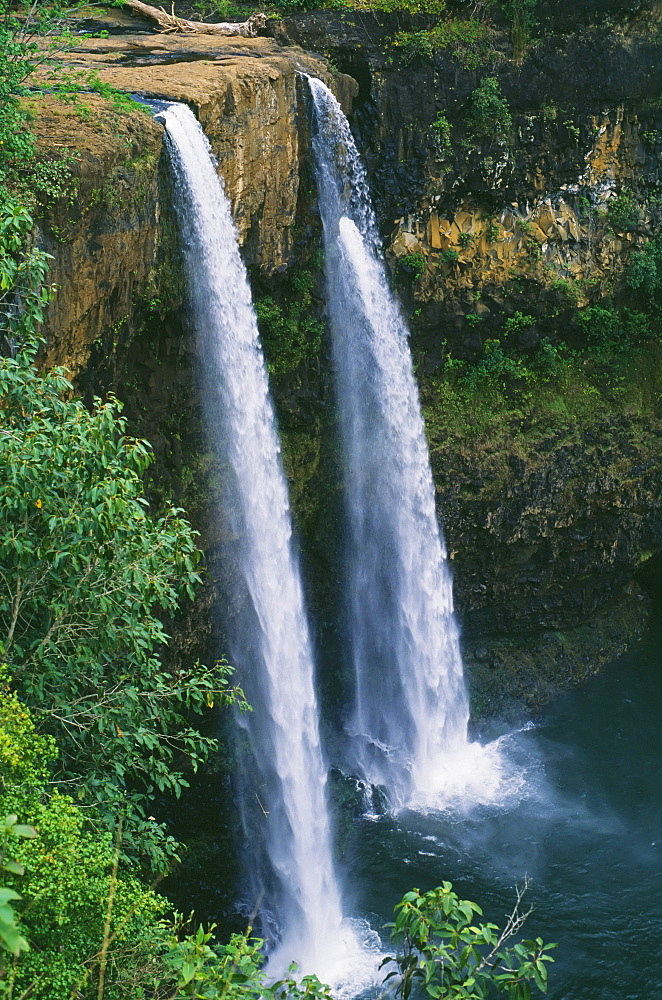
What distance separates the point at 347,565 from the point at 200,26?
941 centimetres

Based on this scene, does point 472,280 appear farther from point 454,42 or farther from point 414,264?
point 454,42

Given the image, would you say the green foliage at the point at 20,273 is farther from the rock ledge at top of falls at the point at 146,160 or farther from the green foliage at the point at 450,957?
the green foliage at the point at 450,957

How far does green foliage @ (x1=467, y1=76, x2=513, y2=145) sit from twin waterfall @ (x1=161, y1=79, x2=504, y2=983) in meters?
2.48

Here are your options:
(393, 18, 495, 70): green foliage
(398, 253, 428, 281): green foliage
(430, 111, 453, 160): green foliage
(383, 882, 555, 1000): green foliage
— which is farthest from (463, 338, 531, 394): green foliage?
(383, 882, 555, 1000): green foliage

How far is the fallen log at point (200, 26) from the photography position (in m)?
14.7

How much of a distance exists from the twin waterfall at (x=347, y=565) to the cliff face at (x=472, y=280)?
42cm

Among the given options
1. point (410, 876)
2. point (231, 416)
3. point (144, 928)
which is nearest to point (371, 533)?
point (231, 416)

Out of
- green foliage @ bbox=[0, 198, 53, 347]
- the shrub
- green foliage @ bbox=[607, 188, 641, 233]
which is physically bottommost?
green foliage @ bbox=[0, 198, 53, 347]

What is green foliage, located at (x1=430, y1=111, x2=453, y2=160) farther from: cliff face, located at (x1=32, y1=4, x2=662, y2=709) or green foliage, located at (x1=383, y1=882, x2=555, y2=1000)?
green foliage, located at (x1=383, y1=882, x2=555, y2=1000)

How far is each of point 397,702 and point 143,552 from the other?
9.84 metres

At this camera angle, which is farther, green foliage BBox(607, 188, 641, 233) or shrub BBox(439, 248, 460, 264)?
green foliage BBox(607, 188, 641, 233)

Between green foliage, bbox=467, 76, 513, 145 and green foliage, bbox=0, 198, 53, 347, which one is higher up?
green foliage, bbox=467, 76, 513, 145

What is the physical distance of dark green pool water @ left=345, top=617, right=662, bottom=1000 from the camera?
440 inches

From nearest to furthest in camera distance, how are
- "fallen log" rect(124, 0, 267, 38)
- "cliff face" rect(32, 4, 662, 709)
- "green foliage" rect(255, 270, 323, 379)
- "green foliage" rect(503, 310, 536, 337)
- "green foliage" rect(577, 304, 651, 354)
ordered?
"cliff face" rect(32, 4, 662, 709)
"green foliage" rect(255, 270, 323, 379)
"fallen log" rect(124, 0, 267, 38)
"green foliage" rect(503, 310, 536, 337)
"green foliage" rect(577, 304, 651, 354)
